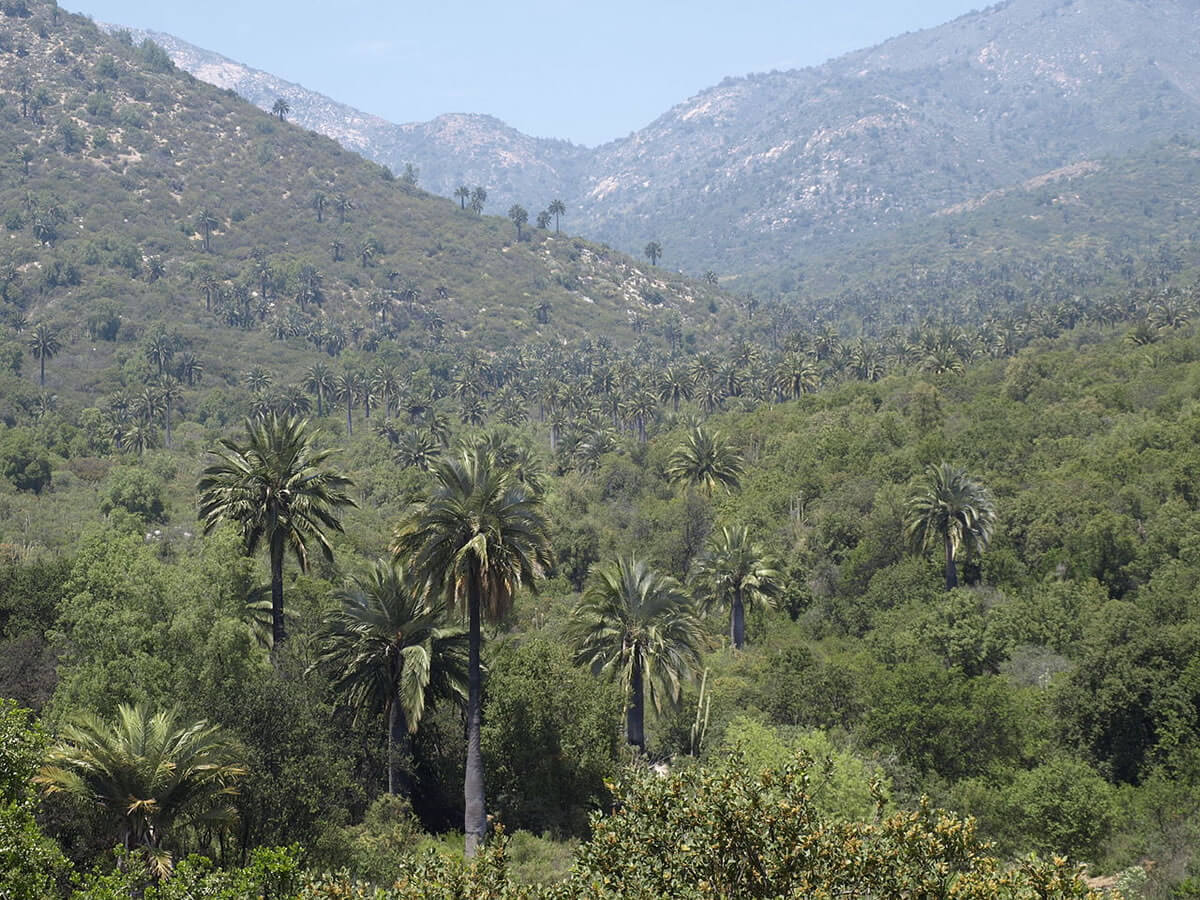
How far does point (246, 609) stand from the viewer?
3177 centimetres

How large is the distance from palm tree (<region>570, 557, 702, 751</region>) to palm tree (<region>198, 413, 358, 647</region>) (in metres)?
8.79

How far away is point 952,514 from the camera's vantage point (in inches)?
1989

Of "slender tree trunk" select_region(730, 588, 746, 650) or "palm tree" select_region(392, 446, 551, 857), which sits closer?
"palm tree" select_region(392, 446, 551, 857)

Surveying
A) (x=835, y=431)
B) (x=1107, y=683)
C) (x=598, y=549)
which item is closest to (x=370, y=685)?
(x=1107, y=683)

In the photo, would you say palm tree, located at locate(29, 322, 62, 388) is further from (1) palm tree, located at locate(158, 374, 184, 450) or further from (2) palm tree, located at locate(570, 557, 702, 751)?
(2) palm tree, located at locate(570, 557, 702, 751)

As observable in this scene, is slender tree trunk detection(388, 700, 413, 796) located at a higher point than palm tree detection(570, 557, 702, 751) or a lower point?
lower

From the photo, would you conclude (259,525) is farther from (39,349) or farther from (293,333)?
(293,333)

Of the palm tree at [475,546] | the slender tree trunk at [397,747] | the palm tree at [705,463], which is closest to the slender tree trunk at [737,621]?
the palm tree at [705,463]

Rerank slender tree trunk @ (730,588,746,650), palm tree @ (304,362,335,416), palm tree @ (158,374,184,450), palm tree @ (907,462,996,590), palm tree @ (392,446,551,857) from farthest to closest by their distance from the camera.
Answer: palm tree @ (304,362,335,416) → palm tree @ (158,374,184,450) → slender tree trunk @ (730,588,746,650) → palm tree @ (907,462,996,590) → palm tree @ (392,446,551,857)

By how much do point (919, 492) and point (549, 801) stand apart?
A: 3450cm

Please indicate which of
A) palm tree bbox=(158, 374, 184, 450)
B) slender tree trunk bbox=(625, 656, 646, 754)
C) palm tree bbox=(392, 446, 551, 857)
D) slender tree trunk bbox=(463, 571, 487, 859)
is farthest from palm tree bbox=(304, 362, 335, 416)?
slender tree trunk bbox=(463, 571, 487, 859)

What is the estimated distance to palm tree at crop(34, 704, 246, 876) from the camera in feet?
61.8

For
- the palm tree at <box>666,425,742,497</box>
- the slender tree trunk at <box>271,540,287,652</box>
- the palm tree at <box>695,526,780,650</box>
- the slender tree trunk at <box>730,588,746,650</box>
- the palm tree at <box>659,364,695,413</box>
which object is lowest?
the slender tree trunk at <box>730,588,746,650</box>

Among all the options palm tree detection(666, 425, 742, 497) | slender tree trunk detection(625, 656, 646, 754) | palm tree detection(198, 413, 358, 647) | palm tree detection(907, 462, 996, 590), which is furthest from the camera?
palm tree detection(666, 425, 742, 497)
